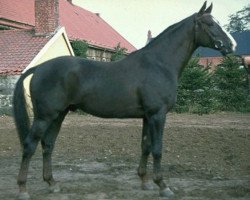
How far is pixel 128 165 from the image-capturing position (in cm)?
764

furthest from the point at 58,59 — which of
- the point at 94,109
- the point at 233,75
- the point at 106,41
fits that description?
the point at 106,41

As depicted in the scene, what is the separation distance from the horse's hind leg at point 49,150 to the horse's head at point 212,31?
253 centimetres

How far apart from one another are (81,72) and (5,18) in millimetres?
21457

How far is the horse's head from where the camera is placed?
5840 millimetres

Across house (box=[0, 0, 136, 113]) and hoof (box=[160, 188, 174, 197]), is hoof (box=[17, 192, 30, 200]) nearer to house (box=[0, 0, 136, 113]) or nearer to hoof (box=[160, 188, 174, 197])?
hoof (box=[160, 188, 174, 197])

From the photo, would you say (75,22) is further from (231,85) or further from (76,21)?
(231,85)

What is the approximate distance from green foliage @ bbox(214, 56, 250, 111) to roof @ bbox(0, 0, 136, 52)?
11402 mm

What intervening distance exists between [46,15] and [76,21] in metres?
14.1

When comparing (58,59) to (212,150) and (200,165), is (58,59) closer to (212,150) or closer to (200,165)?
Result: (200,165)

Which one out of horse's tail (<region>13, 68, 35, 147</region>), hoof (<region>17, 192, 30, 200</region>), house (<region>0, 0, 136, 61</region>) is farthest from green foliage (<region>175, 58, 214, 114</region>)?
hoof (<region>17, 192, 30, 200</region>)

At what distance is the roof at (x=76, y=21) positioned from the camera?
1078 inches

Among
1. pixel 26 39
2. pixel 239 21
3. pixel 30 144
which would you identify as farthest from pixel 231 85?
pixel 239 21

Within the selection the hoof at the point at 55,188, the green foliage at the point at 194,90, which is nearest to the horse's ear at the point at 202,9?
the hoof at the point at 55,188

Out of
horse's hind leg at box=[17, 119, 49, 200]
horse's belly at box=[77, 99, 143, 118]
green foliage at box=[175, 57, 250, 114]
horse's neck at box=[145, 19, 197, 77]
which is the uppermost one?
horse's neck at box=[145, 19, 197, 77]
